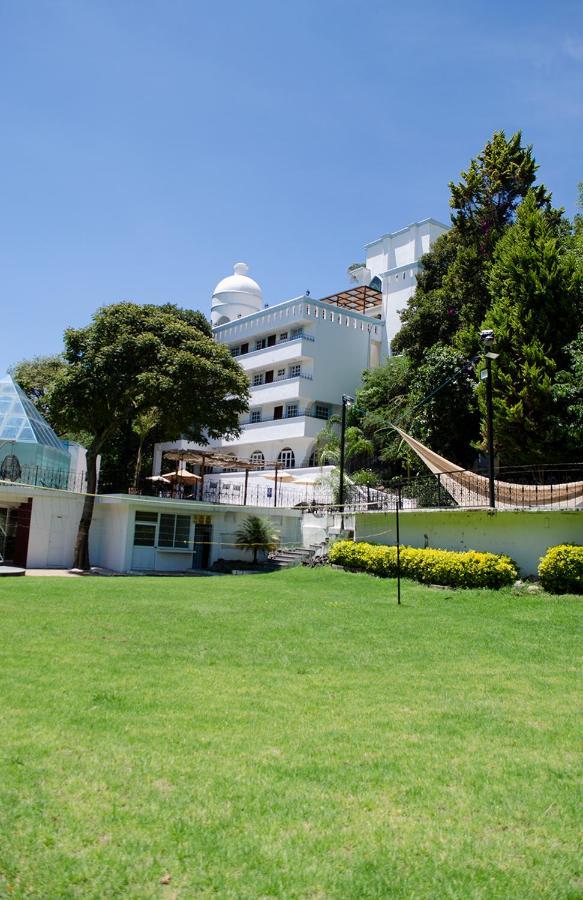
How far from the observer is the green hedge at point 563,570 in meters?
13.5

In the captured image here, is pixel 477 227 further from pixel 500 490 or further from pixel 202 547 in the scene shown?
pixel 202 547

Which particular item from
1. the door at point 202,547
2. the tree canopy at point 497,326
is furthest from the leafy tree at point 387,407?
the door at point 202,547

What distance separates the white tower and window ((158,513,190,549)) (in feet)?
70.8

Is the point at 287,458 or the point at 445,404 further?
the point at 287,458

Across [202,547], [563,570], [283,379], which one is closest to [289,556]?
[202,547]

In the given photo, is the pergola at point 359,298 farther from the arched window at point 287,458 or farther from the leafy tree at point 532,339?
the leafy tree at point 532,339

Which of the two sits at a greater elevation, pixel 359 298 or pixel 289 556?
pixel 359 298

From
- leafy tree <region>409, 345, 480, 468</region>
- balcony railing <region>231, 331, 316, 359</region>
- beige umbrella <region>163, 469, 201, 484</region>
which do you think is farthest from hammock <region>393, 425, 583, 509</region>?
balcony railing <region>231, 331, 316, 359</region>

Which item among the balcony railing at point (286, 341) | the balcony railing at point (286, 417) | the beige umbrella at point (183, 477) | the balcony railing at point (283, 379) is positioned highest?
the balcony railing at point (286, 341)

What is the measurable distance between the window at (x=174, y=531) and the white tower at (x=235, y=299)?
21573 mm

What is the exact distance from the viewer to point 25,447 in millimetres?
23547

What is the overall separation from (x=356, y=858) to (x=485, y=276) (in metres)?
23.7

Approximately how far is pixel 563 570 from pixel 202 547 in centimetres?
1474

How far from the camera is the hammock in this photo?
1466cm
